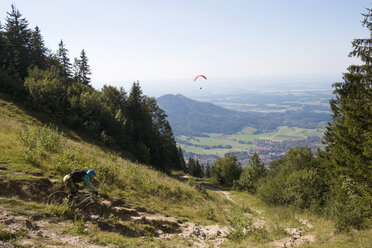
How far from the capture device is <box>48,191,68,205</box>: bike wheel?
31.3 feet

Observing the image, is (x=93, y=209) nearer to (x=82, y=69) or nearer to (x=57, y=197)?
(x=57, y=197)

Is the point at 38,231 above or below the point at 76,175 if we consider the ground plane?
below

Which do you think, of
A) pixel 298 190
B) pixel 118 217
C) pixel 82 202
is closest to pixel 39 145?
pixel 82 202

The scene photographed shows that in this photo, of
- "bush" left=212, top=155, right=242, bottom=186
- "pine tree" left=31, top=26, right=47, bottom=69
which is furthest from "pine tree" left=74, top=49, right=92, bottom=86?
"bush" left=212, top=155, right=242, bottom=186

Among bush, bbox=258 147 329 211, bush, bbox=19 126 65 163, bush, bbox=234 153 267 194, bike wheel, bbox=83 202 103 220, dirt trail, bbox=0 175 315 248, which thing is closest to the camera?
dirt trail, bbox=0 175 315 248

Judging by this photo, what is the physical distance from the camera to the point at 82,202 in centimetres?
956

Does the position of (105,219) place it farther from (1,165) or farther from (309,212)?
(309,212)

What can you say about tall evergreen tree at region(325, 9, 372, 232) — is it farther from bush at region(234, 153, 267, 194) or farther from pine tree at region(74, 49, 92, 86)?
pine tree at region(74, 49, 92, 86)

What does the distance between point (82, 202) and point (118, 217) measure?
6.81 feet

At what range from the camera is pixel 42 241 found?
6961 mm

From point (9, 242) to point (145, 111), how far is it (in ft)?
159

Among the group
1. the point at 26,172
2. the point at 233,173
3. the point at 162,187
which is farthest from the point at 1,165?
the point at 233,173

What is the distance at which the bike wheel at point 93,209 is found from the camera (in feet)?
32.3

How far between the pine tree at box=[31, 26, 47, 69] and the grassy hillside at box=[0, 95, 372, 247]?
173 feet
